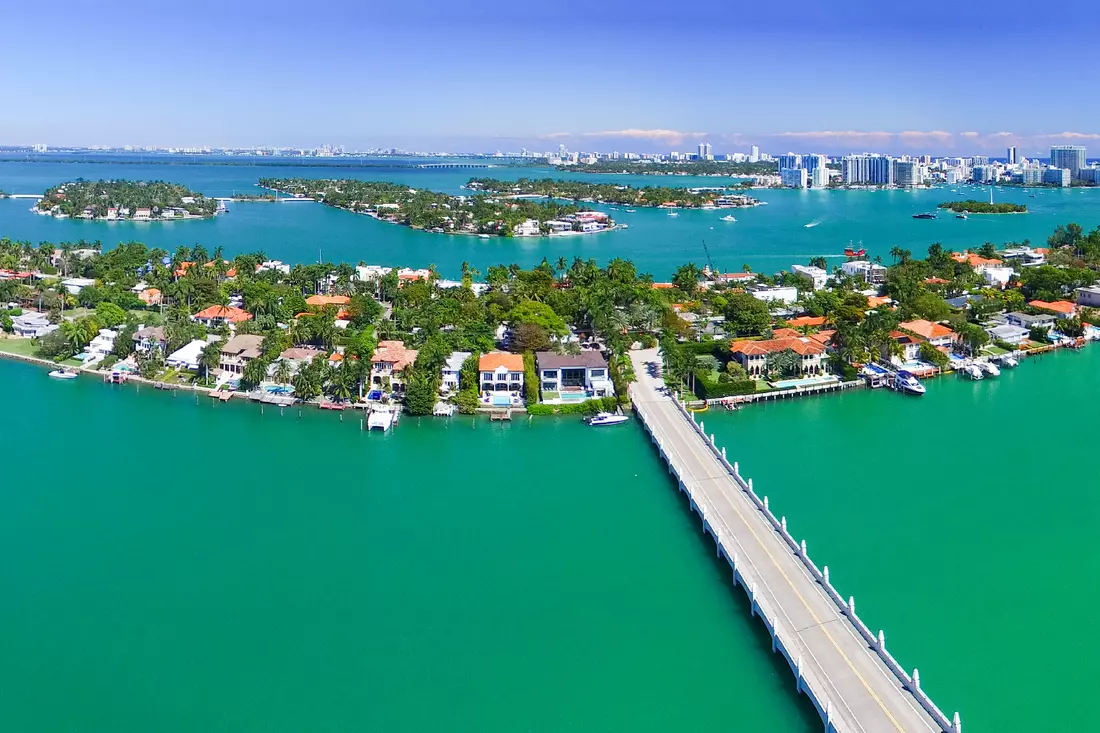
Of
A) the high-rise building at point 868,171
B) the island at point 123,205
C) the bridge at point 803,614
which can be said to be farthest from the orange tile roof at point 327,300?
the high-rise building at point 868,171

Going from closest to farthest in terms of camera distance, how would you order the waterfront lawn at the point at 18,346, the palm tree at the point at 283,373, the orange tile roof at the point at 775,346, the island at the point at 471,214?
A: 1. the palm tree at the point at 283,373
2. the orange tile roof at the point at 775,346
3. the waterfront lawn at the point at 18,346
4. the island at the point at 471,214

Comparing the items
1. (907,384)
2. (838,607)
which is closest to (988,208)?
(907,384)

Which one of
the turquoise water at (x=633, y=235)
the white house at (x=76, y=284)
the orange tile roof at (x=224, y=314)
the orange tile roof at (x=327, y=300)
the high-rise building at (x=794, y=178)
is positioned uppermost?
the high-rise building at (x=794, y=178)

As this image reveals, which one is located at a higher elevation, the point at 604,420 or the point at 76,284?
the point at 76,284

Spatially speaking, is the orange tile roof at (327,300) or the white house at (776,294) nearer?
the orange tile roof at (327,300)

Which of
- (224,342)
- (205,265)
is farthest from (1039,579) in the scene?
(205,265)

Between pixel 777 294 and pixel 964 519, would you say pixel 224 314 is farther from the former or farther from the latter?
pixel 964 519

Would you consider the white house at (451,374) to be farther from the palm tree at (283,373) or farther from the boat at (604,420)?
the palm tree at (283,373)
